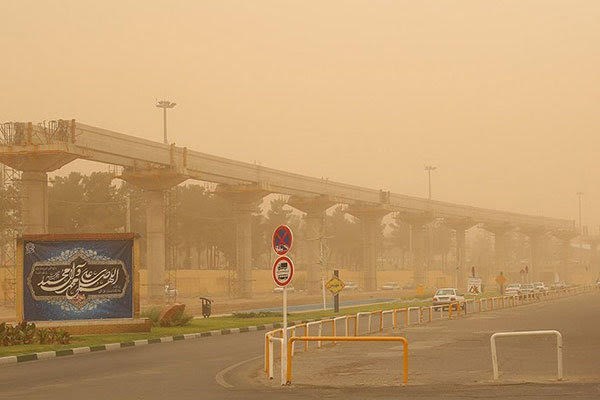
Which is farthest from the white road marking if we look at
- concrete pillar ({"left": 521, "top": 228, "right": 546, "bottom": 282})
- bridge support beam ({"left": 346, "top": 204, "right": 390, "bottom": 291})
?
concrete pillar ({"left": 521, "top": 228, "right": 546, "bottom": 282})

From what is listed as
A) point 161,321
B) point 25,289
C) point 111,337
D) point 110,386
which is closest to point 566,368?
point 110,386

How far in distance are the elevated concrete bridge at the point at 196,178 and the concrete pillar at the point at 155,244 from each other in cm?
7

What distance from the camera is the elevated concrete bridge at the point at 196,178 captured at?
183 feet

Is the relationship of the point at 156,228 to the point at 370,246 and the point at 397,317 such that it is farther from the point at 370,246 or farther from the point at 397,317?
the point at 370,246

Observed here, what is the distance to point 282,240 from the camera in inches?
749

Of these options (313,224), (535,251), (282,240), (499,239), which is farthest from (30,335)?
(535,251)

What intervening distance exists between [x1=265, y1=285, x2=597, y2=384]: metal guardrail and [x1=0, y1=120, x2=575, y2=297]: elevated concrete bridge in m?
19.9

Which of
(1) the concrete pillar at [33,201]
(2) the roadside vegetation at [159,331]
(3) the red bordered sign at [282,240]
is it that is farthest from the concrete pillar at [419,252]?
(3) the red bordered sign at [282,240]

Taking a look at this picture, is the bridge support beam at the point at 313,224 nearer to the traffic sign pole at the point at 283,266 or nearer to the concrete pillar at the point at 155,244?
the concrete pillar at the point at 155,244

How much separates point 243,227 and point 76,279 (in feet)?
172

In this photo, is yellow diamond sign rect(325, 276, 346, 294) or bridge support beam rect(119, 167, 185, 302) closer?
yellow diamond sign rect(325, 276, 346, 294)

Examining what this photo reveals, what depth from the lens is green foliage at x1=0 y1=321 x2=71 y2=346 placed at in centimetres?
2834

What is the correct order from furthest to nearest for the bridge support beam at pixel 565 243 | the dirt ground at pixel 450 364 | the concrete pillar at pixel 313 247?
the bridge support beam at pixel 565 243
the concrete pillar at pixel 313 247
the dirt ground at pixel 450 364

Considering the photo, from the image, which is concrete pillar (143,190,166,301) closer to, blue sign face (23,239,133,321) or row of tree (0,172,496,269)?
row of tree (0,172,496,269)
